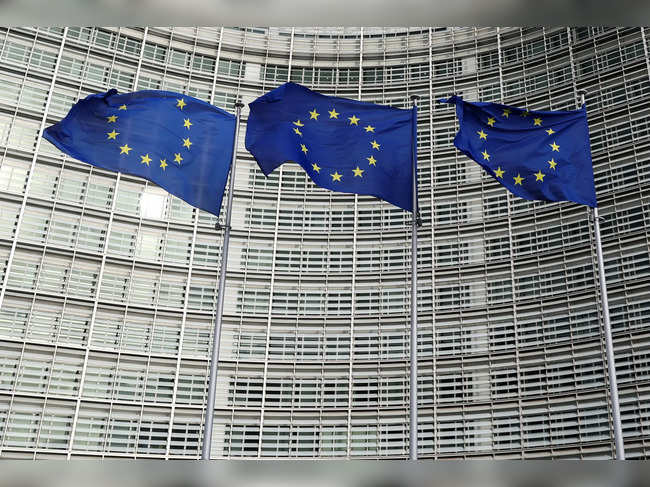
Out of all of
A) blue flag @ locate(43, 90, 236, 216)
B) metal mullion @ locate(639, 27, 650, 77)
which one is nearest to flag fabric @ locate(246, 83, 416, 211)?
blue flag @ locate(43, 90, 236, 216)

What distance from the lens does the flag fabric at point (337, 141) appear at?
64.0 feet

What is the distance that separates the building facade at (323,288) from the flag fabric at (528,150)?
16595mm

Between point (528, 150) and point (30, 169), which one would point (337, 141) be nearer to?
point (528, 150)

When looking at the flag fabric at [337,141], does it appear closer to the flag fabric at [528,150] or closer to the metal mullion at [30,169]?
the flag fabric at [528,150]

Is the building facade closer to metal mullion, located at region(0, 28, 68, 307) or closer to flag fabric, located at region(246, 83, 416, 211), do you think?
metal mullion, located at region(0, 28, 68, 307)

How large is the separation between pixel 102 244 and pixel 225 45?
45.9 ft

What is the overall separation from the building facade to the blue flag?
20020mm

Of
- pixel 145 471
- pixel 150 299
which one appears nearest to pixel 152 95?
pixel 145 471

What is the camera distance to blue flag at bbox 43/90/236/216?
1850cm

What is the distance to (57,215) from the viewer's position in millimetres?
38688

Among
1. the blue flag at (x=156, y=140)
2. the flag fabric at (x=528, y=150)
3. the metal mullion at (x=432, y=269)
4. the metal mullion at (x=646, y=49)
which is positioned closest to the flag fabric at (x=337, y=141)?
the blue flag at (x=156, y=140)

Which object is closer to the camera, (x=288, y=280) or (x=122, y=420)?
(x=122, y=420)

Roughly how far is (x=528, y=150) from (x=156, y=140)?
370 inches

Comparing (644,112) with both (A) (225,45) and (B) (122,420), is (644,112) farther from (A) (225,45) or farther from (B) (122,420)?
(B) (122,420)
